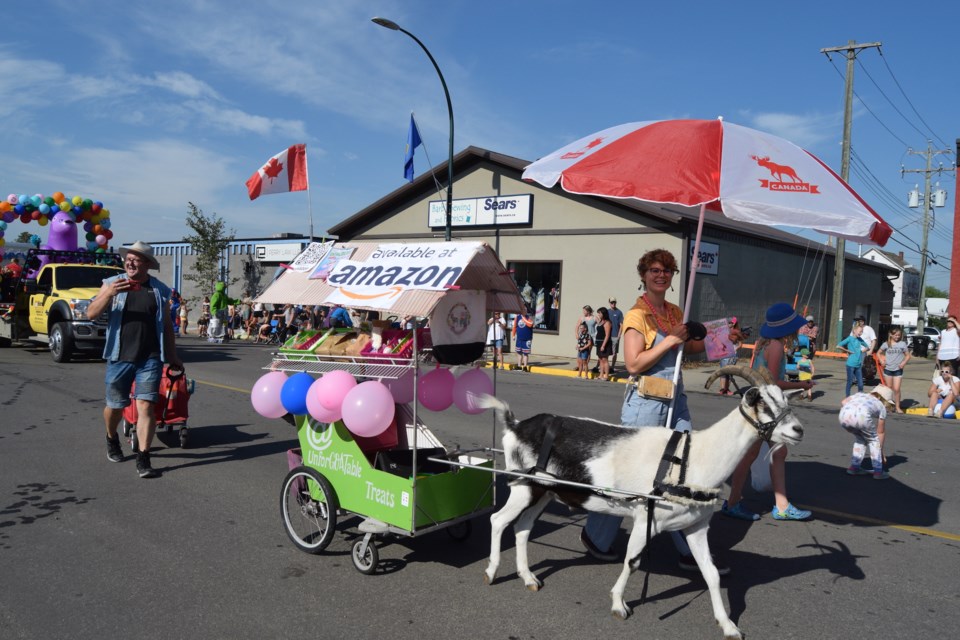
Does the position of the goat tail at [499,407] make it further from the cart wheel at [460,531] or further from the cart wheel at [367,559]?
the cart wheel at [367,559]

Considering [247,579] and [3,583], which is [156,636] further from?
[3,583]

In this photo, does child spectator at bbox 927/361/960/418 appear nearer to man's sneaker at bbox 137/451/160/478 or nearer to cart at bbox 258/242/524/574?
cart at bbox 258/242/524/574

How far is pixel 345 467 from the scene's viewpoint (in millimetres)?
4656

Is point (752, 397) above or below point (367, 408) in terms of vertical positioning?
above

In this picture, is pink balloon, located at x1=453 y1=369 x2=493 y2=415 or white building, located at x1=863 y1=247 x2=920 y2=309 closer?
pink balloon, located at x1=453 y1=369 x2=493 y2=415

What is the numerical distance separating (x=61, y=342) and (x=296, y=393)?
1364 cm

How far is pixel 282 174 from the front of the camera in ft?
36.0

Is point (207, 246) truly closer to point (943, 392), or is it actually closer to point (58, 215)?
point (58, 215)

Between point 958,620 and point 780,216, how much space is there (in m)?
2.58

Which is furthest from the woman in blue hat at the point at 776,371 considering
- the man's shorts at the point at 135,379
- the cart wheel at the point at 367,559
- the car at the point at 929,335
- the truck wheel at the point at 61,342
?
the truck wheel at the point at 61,342

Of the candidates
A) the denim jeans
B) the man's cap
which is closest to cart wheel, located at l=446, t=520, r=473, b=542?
the man's cap

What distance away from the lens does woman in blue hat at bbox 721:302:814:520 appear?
521cm

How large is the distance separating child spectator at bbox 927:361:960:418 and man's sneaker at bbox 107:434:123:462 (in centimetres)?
1327

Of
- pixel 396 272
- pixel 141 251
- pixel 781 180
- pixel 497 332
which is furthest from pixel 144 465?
pixel 781 180
